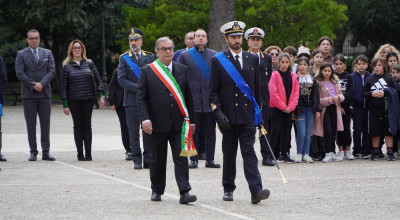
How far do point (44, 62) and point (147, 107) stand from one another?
18.2 ft

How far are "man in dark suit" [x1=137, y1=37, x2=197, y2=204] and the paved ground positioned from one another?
0.39 metres

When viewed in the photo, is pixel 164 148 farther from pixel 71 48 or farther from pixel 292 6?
pixel 292 6

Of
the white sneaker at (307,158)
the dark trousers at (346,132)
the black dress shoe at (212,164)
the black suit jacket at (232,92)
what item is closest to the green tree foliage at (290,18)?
the dark trousers at (346,132)

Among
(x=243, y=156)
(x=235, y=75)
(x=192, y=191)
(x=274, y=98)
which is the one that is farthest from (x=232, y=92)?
(x=274, y=98)

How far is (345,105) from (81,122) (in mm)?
4533

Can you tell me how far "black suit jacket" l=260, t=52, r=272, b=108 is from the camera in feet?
43.0

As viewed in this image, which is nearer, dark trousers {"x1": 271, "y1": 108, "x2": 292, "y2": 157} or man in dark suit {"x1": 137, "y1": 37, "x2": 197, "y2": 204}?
man in dark suit {"x1": 137, "y1": 37, "x2": 197, "y2": 204}

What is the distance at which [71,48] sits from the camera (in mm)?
14547

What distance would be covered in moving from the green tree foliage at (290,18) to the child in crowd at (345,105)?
21326 mm

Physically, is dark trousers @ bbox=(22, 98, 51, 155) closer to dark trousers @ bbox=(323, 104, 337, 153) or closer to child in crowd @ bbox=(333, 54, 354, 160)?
dark trousers @ bbox=(323, 104, 337, 153)

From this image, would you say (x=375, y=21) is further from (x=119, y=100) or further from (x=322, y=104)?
(x=119, y=100)

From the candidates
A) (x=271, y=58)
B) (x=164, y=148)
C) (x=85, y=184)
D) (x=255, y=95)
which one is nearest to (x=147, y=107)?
(x=164, y=148)

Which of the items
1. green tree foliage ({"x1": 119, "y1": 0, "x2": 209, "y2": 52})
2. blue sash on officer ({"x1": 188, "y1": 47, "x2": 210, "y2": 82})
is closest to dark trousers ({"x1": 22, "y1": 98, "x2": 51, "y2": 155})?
blue sash on officer ({"x1": 188, "y1": 47, "x2": 210, "y2": 82})

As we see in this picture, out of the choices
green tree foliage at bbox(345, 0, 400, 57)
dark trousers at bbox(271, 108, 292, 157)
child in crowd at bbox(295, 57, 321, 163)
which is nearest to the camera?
dark trousers at bbox(271, 108, 292, 157)
